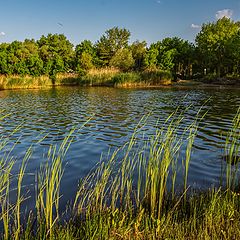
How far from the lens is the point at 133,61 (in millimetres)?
55594

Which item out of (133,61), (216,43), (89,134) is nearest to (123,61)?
(133,61)

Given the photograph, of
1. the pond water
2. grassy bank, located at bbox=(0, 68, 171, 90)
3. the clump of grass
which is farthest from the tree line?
the pond water

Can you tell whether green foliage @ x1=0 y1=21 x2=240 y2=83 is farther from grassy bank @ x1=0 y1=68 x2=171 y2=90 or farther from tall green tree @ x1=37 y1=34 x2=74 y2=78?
grassy bank @ x1=0 y1=68 x2=171 y2=90

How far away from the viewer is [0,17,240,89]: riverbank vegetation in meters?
44.7

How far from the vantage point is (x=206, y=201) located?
4.75 metres

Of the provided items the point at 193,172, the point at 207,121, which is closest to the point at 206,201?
the point at 193,172

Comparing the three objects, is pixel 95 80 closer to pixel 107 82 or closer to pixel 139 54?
pixel 107 82

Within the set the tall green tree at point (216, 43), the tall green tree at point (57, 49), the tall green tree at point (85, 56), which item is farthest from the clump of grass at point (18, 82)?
the tall green tree at point (216, 43)

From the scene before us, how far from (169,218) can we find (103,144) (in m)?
6.21

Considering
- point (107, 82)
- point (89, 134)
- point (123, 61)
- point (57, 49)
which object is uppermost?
point (57, 49)

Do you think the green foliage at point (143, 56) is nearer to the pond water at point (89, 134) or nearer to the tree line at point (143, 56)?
the tree line at point (143, 56)

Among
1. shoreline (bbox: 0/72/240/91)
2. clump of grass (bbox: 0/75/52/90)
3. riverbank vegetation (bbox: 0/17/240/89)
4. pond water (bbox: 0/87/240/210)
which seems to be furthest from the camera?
riverbank vegetation (bbox: 0/17/240/89)

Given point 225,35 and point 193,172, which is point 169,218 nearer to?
point 193,172

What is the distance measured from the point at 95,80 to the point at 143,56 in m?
17.4
